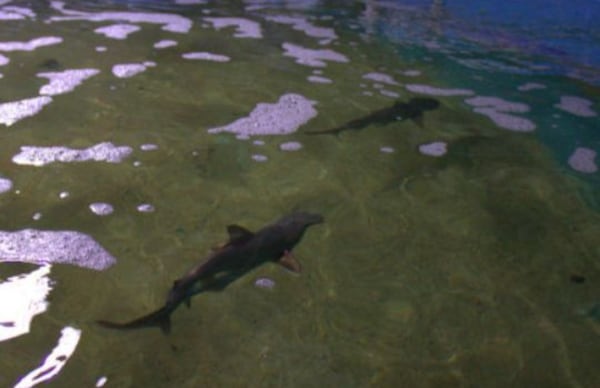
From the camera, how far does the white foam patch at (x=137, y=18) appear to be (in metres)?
9.56

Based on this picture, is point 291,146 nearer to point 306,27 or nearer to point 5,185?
point 5,185

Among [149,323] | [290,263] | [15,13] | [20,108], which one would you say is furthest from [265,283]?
[15,13]

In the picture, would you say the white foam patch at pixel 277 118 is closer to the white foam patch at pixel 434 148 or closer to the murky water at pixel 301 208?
the murky water at pixel 301 208

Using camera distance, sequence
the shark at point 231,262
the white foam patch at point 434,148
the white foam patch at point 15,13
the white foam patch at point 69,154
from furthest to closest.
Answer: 1. the white foam patch at point 15,13
2. the white foam patch at point 434,148
3. the white foam patch at point 69,154
4. the shark at point 231,262

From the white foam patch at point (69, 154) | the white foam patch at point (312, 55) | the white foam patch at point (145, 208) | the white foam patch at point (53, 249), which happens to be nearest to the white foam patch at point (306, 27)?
the white foam patch at point (312, 55)

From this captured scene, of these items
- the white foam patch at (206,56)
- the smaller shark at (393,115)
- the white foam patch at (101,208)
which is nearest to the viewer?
the white foam patch at (101,208)

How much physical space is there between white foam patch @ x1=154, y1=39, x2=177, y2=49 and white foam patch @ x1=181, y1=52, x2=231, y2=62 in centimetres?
52

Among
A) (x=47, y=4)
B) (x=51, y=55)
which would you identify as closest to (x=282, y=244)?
(x=51, y=55)

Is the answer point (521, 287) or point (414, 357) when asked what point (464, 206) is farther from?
point (414, 357)

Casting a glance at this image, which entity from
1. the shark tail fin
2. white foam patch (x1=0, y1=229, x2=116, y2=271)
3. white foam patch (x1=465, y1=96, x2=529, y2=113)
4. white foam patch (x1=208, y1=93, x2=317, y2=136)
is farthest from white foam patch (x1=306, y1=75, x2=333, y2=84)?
the shark tail fin

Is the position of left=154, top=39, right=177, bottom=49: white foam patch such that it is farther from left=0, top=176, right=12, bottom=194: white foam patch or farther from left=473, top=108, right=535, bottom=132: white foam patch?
left=473, top=108, right=535, bottom=132: white foam patch

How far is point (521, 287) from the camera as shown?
3.64 m

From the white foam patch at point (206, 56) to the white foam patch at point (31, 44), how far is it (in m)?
2.00

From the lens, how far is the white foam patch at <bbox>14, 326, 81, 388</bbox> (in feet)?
8.89
